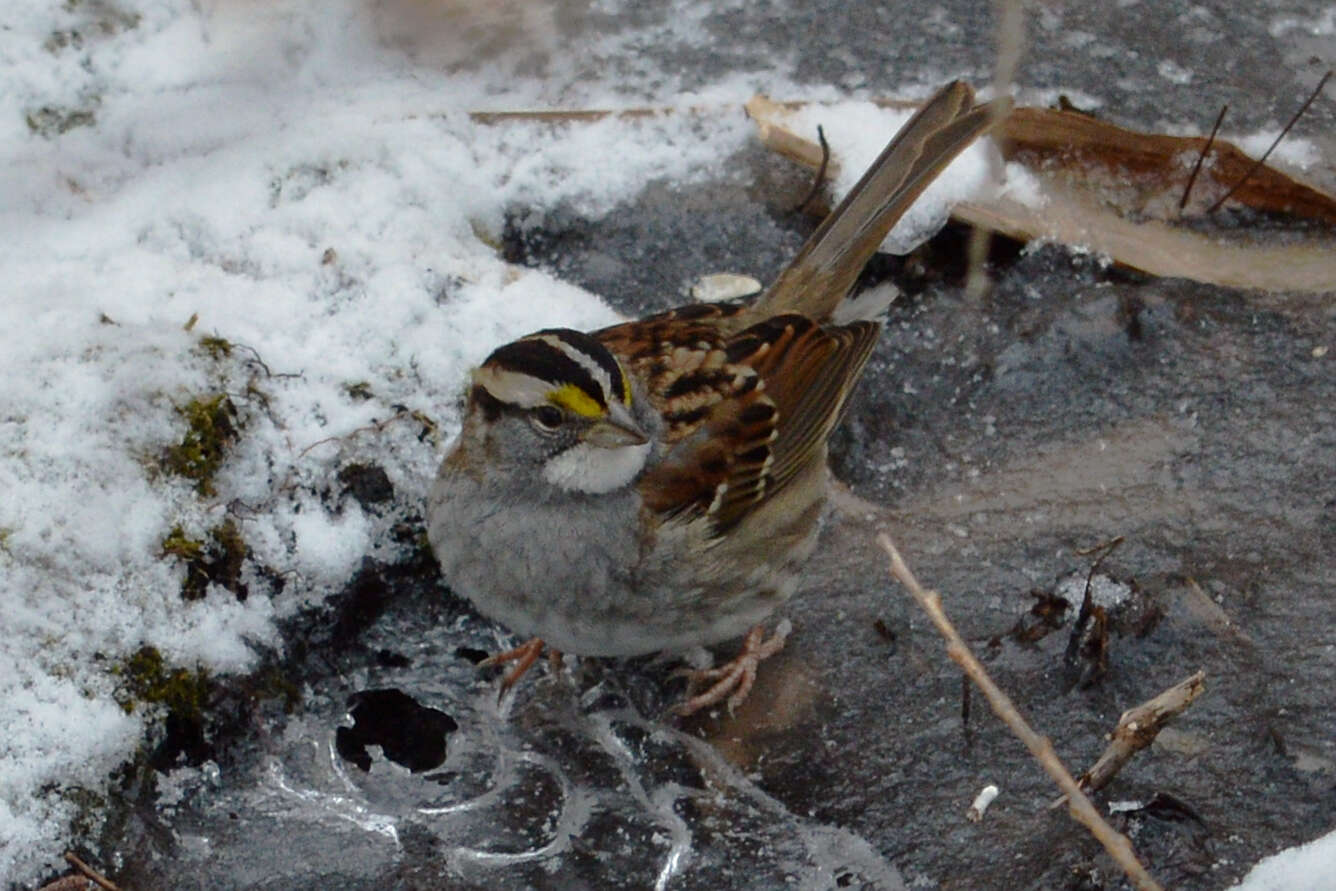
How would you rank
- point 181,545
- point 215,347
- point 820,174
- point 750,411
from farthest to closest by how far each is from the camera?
point 820,174 < point 215,347 < point 750,411 < point 181,545

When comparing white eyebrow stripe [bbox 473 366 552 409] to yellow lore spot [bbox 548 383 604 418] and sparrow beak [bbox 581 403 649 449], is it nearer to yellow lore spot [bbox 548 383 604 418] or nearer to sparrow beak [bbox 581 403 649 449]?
yellow lore spot [bbox 548 383 604 418]

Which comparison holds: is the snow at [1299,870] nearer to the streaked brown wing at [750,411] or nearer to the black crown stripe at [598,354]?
the streaked brown wing at [750,411]

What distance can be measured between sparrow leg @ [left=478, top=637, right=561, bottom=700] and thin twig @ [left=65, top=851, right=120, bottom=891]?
Answer: 3.35 feet

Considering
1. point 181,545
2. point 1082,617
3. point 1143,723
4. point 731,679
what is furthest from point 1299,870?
point 181,545

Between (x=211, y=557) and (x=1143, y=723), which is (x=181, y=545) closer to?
(x=211, y=557)

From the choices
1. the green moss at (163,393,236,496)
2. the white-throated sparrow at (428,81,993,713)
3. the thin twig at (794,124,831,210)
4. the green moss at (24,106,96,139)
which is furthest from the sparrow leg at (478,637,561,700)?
the green moss at (24,106,96,139)

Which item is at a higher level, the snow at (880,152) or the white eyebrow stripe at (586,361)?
the white eyebrow stripe at (586,361)

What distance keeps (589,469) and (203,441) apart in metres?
0.97

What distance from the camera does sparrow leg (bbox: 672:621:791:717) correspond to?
3.79 metres

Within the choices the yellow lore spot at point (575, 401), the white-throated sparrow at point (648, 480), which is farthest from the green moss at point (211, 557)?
the yellow lore spot at point (575, 401)

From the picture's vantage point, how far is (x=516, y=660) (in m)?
3.92

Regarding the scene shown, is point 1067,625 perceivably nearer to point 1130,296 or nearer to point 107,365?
point 1130,296

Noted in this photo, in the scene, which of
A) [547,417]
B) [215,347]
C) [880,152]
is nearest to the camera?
[547,417]

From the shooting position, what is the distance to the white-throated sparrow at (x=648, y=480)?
3.53 m
